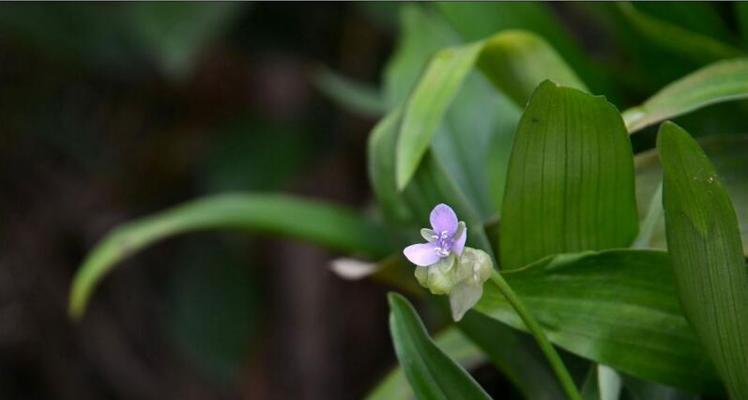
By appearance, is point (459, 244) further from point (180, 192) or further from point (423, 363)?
point (180, 192)

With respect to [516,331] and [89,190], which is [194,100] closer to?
[89,190]

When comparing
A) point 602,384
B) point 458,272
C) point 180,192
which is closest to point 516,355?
point 602,384

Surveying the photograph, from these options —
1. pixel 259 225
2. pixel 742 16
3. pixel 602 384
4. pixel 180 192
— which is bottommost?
pixel 602 384

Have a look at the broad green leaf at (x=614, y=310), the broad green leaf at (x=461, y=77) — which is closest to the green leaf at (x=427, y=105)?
the broad green leaf at (x=461, y=77)

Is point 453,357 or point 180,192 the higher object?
point 180,192

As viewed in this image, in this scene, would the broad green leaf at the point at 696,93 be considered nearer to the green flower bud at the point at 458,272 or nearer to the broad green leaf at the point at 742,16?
the broad green leaf at the point at 742,16

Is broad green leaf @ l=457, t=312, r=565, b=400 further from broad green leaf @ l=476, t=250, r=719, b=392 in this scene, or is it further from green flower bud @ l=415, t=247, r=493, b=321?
green flower bud @ l=415, t=247, r=493, b=321
